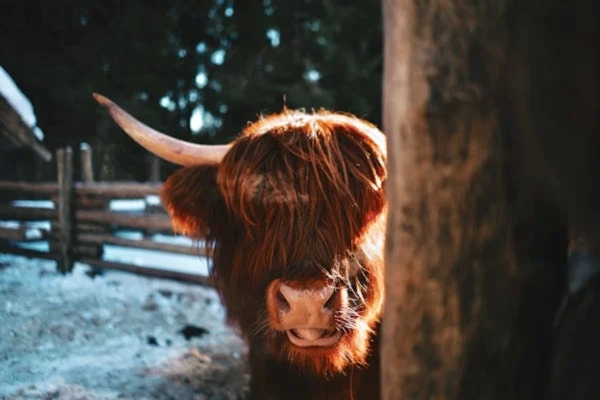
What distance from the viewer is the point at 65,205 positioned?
20.7 ft

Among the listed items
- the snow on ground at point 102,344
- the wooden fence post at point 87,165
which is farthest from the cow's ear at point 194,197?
the wooden fence post at point 87,165

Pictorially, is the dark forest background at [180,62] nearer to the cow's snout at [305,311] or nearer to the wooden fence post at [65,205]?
the wooden fence post at [65,205]

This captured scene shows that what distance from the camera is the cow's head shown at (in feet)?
6.09

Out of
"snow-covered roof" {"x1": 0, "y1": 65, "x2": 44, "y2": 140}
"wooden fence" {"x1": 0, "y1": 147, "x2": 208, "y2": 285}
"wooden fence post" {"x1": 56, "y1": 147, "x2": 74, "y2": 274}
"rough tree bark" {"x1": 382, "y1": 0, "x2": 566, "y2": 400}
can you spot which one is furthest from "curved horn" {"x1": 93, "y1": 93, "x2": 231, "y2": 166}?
"wooden fence post" {"x1": 56, "y1": 147, "x2": 74, "y2": 274}

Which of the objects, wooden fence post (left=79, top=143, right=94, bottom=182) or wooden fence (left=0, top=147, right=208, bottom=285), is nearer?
wooden fence (left=0, top=147, right=208, bottom=285)

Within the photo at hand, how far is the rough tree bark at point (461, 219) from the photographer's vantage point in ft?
3.08

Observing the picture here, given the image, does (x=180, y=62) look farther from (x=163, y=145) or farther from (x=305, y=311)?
(x=305, y=311)

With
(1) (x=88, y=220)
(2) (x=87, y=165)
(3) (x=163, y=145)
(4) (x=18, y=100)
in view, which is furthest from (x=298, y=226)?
(2) (x=87, y=165)

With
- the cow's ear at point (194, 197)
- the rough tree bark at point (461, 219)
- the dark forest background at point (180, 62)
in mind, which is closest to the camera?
the rough tree bark at point (461, 219)

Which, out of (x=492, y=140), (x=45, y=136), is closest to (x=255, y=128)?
(x=492, y=140)

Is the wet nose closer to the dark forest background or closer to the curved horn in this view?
the curved horn

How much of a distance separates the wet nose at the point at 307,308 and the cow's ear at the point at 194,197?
0.76 m

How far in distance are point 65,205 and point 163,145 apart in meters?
4.54

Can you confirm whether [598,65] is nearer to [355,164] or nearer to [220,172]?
[355,164]
